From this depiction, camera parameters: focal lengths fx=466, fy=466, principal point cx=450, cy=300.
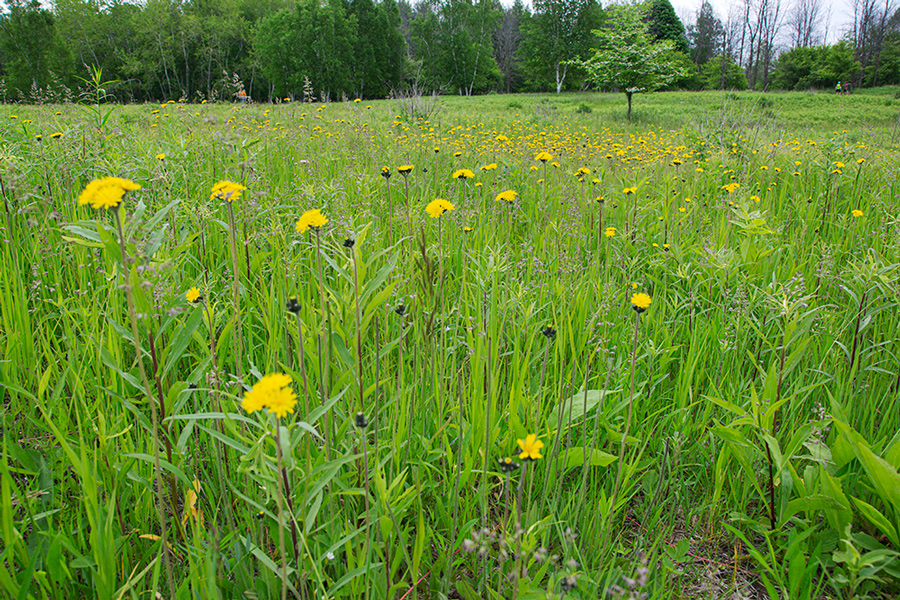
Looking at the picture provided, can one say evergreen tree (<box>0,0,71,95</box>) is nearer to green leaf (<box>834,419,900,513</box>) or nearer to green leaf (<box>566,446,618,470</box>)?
green leaf (<box>566,446,618,470</box>)

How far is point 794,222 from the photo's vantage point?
3.57 metres

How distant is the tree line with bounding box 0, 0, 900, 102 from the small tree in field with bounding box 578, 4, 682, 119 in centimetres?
1597

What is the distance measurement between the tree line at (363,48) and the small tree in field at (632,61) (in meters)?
16.0

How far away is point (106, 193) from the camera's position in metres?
0.80

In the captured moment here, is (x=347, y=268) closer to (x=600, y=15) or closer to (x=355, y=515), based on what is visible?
(x=355, y=515)

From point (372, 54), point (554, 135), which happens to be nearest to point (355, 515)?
point (554, 135)

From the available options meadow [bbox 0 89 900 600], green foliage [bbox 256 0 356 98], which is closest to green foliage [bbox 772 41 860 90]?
green foliage [bbox 256 0 356 98]

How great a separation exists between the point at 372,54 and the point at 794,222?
4662 centimetres

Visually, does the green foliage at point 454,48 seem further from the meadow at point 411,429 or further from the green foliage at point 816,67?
the meadow at point 411,429

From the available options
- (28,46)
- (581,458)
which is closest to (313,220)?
(581,458)

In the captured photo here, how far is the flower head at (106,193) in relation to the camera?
31.1 inches

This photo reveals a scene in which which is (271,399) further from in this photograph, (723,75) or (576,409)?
(723,75)

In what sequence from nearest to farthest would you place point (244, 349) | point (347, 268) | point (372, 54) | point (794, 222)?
point (347, 268) < point (244, 349) < point (794, 222) < point (372, 54)

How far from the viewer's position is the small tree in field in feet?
60.6
